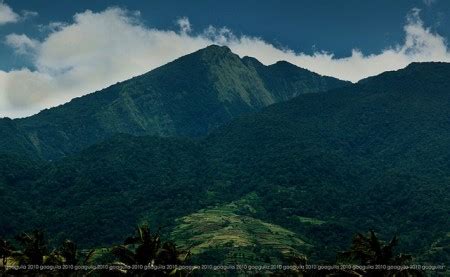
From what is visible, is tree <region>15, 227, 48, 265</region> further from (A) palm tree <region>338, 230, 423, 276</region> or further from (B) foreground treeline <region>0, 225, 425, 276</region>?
(A) palm tree <region>338, 230, 423, 276</region>

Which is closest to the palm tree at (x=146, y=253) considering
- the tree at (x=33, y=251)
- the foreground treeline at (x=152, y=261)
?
the foreground treeline at (x=152, y=261)

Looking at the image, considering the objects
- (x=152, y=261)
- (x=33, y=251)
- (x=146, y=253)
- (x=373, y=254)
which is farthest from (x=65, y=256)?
(x=373, y=254)

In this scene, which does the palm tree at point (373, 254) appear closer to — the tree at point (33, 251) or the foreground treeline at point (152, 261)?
the foreground treeline at point (152, 261)

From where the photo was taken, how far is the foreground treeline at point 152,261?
40531 mm

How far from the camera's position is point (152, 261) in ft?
134

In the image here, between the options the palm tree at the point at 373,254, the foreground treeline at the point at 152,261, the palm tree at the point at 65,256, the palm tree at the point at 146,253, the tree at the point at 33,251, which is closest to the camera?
the foreground treeline at the point at 152,261

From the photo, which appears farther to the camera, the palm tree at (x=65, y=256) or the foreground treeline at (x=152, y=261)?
the palm tree at (x=65, y=256)

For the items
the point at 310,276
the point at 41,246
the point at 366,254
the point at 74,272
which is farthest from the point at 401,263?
the point at 41,246

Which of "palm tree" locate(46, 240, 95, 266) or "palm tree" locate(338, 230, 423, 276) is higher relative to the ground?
"palm tree" locate(46, 240, 95, 266)

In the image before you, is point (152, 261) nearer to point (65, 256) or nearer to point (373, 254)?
point (65, 256)

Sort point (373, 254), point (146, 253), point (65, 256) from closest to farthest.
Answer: point (146, 253) < point (373, 254) < point (65, 256)

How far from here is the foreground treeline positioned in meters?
40.5

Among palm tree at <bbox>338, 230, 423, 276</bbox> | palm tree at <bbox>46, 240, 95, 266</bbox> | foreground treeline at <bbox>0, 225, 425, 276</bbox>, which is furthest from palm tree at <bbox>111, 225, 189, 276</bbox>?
palm tree at <bbox>338, 230, 423, 276</bbox>

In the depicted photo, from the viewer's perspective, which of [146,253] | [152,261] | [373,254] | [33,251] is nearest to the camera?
[152,261]
